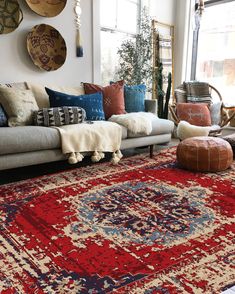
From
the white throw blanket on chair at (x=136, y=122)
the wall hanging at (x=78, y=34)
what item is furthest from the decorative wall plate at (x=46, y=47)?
the white throw blanket on chair at (x=136, y=122)

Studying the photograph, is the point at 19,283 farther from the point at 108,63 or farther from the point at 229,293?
the point at 108,63

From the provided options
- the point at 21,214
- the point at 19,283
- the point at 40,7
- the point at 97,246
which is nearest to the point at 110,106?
the point at 40,7

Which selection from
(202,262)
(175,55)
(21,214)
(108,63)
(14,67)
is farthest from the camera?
(175,55)

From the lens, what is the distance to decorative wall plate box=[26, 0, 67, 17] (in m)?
3.32

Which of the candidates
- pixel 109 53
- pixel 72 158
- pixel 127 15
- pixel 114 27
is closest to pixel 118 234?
pixel 72 158

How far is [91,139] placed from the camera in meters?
2.73

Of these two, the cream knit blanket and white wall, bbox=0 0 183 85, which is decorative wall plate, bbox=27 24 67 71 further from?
the cream knit blanket

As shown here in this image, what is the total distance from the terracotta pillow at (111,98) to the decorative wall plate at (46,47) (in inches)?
19.7

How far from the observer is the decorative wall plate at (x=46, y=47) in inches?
134

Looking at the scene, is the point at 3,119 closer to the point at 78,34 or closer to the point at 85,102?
the point at 85,102

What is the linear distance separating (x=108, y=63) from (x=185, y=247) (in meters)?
3.32

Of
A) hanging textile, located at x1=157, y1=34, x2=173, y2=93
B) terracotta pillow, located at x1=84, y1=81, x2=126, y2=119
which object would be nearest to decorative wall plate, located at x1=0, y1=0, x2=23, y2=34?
terracotta pillow, located at x1=84, y1=81, x2=126, y2=119

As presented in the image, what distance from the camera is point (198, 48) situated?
17.2 feet

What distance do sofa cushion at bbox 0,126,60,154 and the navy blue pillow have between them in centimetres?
55
